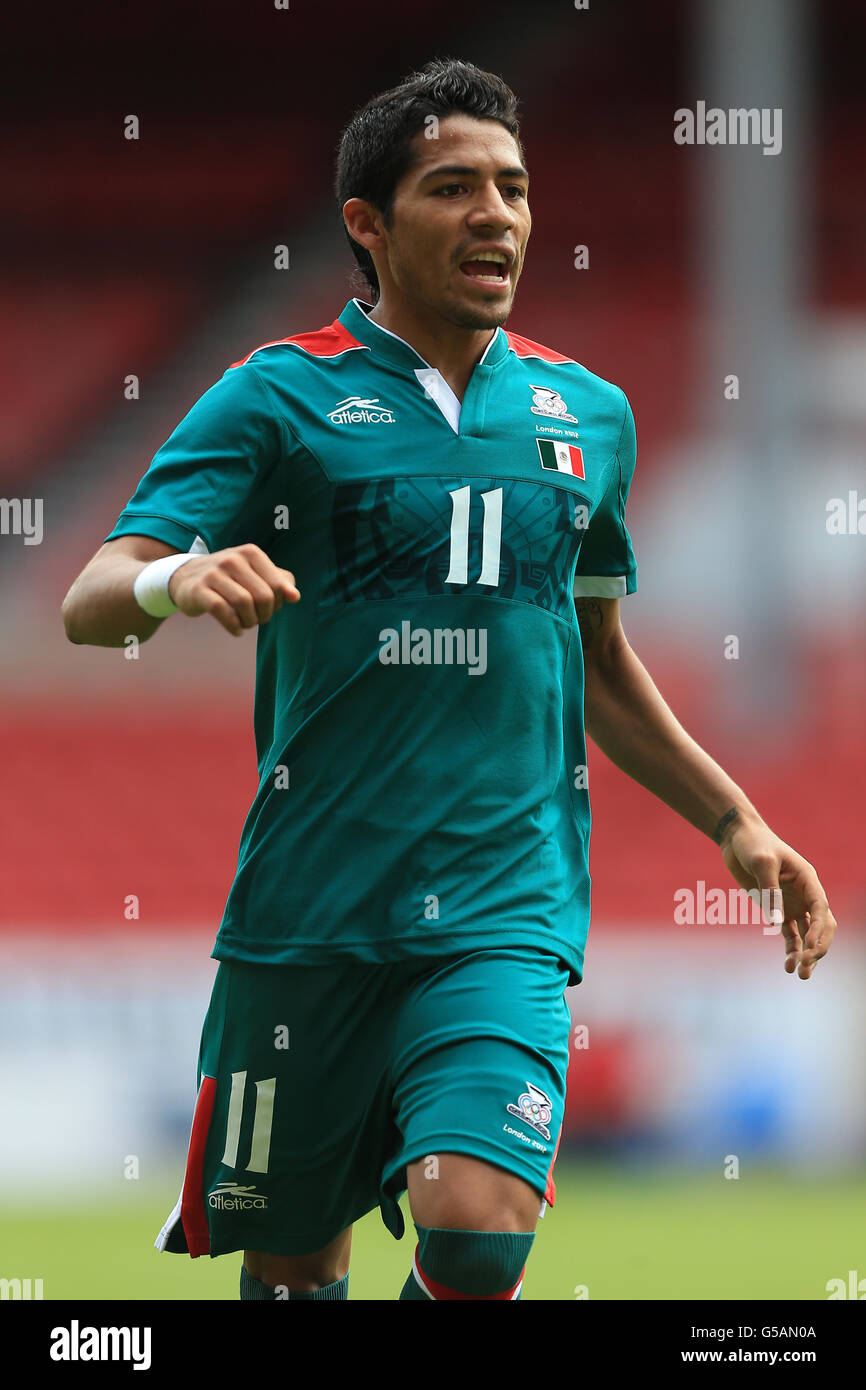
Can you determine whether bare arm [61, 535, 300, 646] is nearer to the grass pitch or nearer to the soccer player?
the soccer player

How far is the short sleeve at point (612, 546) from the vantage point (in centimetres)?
334

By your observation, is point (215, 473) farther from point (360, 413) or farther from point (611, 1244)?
point (611, 1244)

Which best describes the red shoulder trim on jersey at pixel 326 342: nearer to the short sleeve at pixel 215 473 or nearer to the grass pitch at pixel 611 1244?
the short sleeve at pixel 215 473

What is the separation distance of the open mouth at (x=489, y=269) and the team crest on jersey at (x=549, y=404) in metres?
0.21

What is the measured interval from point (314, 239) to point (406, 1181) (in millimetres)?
10576

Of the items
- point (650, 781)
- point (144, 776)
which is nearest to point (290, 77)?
point (144, 776)

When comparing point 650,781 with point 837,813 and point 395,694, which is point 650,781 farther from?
point 837,813

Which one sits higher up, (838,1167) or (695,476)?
(695,476)

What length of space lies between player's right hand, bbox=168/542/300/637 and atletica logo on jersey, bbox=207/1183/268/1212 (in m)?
1.08

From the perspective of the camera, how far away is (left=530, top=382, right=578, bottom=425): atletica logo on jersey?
321 cm

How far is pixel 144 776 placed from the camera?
10969 mm

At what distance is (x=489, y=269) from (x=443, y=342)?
151mm

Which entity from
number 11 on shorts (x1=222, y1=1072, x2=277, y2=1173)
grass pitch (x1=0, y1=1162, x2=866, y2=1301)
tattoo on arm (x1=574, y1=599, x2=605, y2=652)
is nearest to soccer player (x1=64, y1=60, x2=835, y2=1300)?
number 11 on shorts (x1=222, y1=1072, x2=277, y2=1173)

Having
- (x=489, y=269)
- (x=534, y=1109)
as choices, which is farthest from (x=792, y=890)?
(x=489, y=269)
